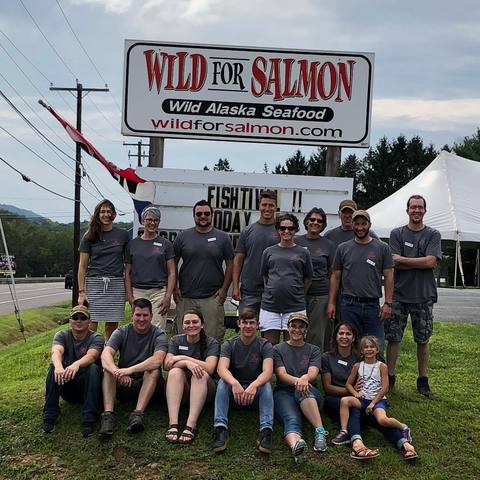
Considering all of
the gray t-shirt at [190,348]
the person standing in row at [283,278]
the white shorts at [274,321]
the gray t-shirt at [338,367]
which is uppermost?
the person standing in row at [283,278]

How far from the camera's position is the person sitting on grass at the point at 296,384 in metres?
5.63

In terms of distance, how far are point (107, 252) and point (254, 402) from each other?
2248 mm

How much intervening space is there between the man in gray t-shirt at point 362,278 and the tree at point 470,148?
49551 mm

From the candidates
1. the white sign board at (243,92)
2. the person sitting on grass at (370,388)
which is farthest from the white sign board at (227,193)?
the person sitting on grass at (370,388)

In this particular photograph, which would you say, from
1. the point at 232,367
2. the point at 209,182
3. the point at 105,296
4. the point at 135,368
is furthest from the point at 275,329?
the point at 209,182

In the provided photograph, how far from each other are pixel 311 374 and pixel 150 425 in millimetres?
1615

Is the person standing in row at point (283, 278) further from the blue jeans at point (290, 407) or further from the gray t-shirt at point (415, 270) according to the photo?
the gray t-shirt at point (415, 270)

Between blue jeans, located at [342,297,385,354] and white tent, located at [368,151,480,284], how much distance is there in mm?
20413

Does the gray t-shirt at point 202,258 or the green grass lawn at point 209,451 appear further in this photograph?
the gray t-shirt at point 202,258

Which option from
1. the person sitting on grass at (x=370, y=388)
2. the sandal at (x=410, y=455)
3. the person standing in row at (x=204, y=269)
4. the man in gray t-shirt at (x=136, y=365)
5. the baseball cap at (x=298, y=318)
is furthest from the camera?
the person standing in row at (x=204, y=269)

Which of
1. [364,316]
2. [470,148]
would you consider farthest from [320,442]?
[470,148]

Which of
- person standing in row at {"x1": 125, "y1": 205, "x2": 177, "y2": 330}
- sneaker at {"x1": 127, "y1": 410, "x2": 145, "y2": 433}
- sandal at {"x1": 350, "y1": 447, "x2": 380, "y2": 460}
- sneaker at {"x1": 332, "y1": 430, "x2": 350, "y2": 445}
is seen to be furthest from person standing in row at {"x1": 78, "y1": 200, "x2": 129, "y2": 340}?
sandal at {"x1": 350, "y1": 447, "x2": 380, "y2": 460}

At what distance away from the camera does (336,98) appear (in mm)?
8492

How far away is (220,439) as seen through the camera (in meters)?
5.56
